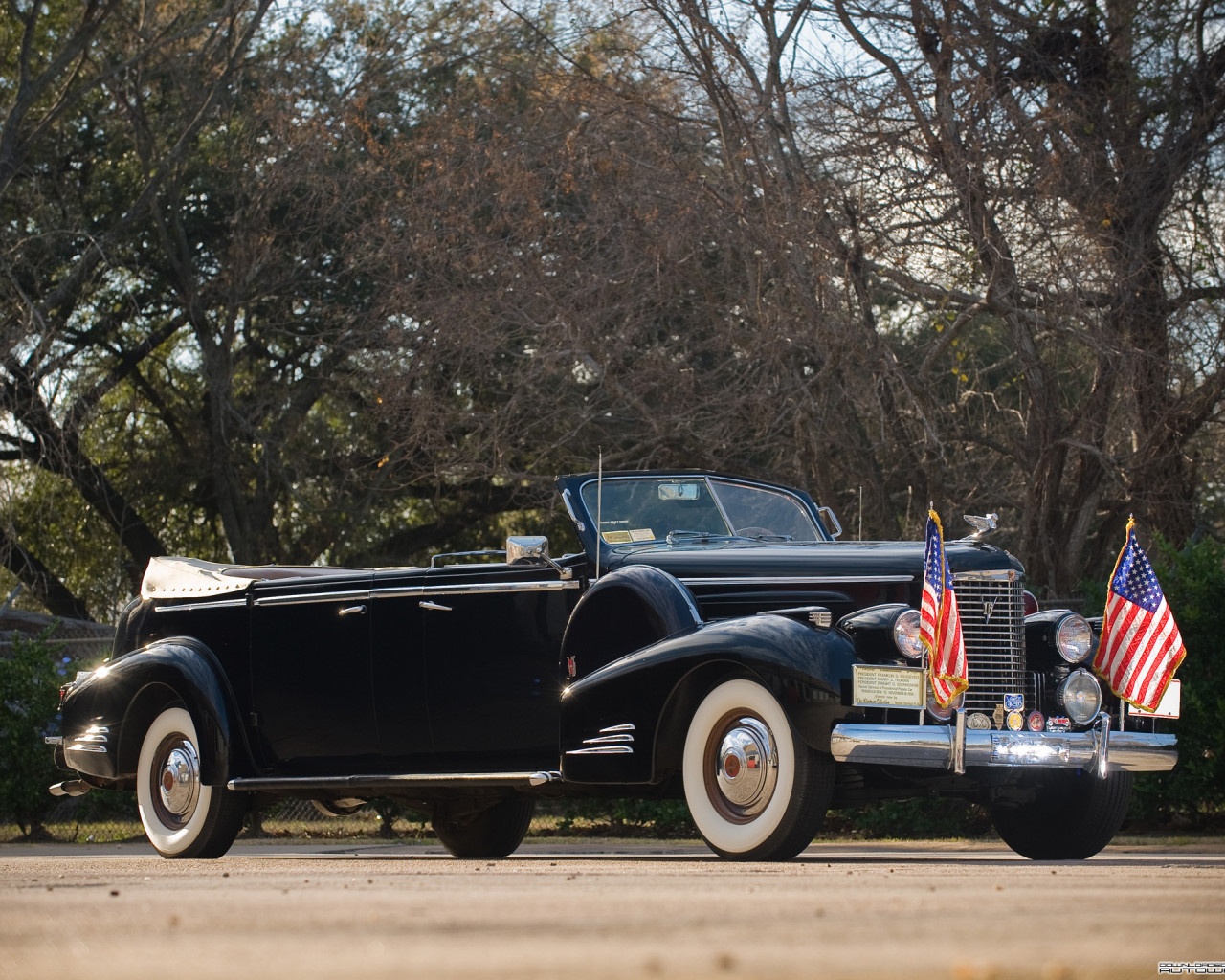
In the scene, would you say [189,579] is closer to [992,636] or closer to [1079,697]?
[992,636]

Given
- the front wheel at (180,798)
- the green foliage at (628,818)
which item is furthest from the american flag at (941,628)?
the green foliage at (628,818)

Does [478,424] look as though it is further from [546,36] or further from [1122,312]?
[1122,312]

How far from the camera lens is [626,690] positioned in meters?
7.34

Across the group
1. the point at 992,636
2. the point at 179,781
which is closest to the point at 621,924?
the point at 992,636

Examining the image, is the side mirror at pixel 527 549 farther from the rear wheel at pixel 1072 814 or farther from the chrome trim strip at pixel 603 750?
the rear wheel at pixel 1072 814

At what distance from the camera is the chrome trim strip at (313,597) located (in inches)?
339

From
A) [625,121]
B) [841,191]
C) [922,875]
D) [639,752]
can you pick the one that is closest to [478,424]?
[625,121]

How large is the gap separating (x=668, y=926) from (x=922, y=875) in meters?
2.20

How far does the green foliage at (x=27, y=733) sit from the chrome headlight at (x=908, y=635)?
866 cm

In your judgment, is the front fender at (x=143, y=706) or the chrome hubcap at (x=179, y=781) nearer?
the front fender at (x=143, y=706)

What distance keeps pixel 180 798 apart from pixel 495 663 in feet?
7.70

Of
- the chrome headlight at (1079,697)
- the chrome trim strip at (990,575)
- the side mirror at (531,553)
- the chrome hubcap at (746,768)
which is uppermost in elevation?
the side mirror at (531,553)

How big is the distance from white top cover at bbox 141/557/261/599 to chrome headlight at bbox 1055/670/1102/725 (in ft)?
14.7

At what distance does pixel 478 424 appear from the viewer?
15820 millimetres
